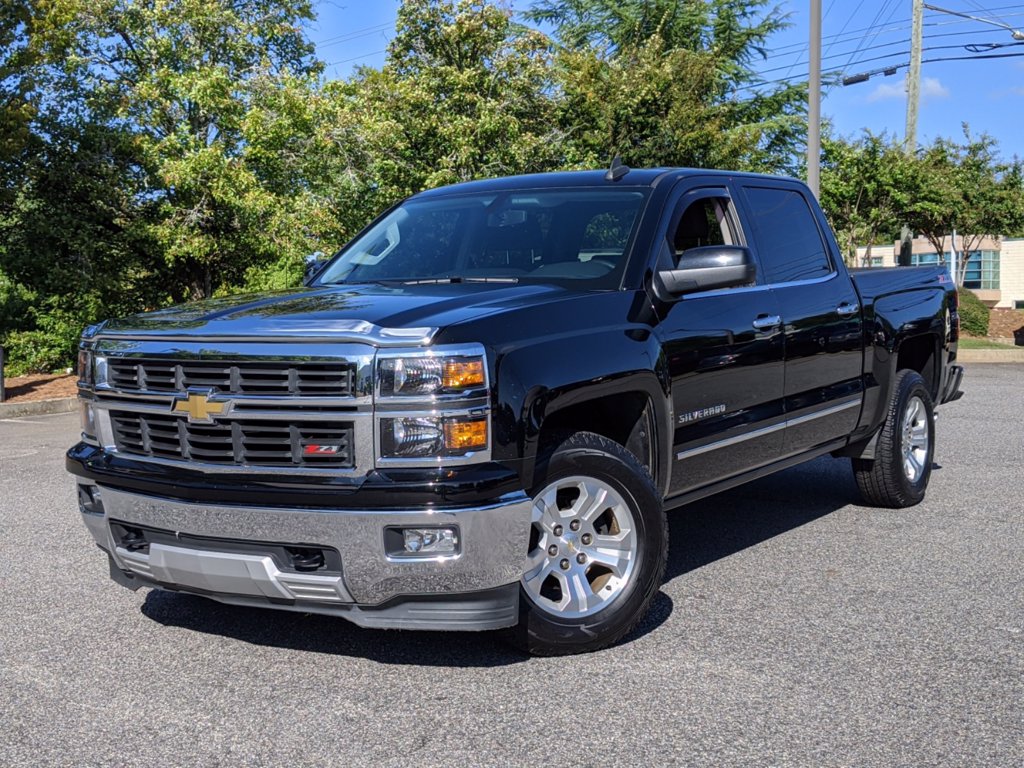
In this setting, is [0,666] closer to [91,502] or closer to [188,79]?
[91,502]

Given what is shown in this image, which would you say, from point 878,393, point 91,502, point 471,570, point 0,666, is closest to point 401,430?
point 471,570

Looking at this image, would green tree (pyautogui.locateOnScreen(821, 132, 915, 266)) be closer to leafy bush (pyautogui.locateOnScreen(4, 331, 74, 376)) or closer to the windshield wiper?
leafy bush (pyautogui.locateOnScreen(4, 331, 74, 376))

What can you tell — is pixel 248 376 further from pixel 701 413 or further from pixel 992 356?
pixel 992 356

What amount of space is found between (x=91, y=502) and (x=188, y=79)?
48.7 feet

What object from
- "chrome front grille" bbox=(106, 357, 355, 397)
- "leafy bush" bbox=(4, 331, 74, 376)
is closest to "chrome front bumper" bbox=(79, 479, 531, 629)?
"chrome front grille" bbox=(106, 357, 355, 397)

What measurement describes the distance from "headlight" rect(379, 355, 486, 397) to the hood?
0.08 metres

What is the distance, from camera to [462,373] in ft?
12.7

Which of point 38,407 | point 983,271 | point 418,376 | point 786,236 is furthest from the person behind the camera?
point 983,271

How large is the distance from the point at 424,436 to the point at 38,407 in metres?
11.9

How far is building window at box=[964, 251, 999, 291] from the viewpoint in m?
52.9

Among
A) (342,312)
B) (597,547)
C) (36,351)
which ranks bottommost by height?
(36,351)

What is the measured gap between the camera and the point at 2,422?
43.1 feet

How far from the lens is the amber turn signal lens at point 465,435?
3838 millimetres

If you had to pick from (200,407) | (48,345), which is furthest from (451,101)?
(200,407)
